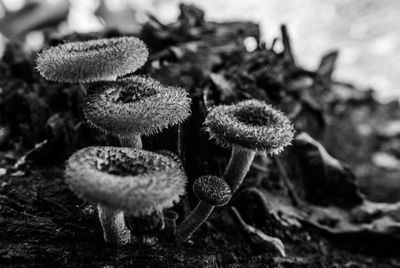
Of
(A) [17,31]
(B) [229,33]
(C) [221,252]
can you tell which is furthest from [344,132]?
(A) [17,31]

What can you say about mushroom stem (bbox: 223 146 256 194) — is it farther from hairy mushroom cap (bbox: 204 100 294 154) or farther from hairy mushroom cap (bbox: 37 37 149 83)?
hairy mushroom cap (bbox: 37 37 149 83)

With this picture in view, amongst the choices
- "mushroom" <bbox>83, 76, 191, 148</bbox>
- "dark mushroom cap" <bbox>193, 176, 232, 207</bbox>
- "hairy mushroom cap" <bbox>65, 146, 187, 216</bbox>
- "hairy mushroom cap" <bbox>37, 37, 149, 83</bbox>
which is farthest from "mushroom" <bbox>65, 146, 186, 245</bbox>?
"hairy mushroom cap" <bbox>37, 37, 149, 83</bbox>

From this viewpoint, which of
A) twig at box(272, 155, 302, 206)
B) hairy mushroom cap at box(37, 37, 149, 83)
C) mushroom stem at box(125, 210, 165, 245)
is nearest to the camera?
hairy mushroom cap at box(37, 37, 149, 83)

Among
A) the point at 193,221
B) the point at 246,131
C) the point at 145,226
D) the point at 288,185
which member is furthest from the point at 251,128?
the point at 288,185

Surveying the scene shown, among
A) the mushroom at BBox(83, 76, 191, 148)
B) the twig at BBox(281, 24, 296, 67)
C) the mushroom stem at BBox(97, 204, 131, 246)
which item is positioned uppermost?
the twig at BBox(281, 24, 296, 67)

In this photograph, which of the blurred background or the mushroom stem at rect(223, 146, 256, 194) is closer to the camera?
the mushroom stem at rect(223, 146, 256, 194)

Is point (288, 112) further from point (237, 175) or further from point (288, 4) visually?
point (288, 4)

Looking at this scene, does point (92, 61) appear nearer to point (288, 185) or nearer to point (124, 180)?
point (124, 180)
